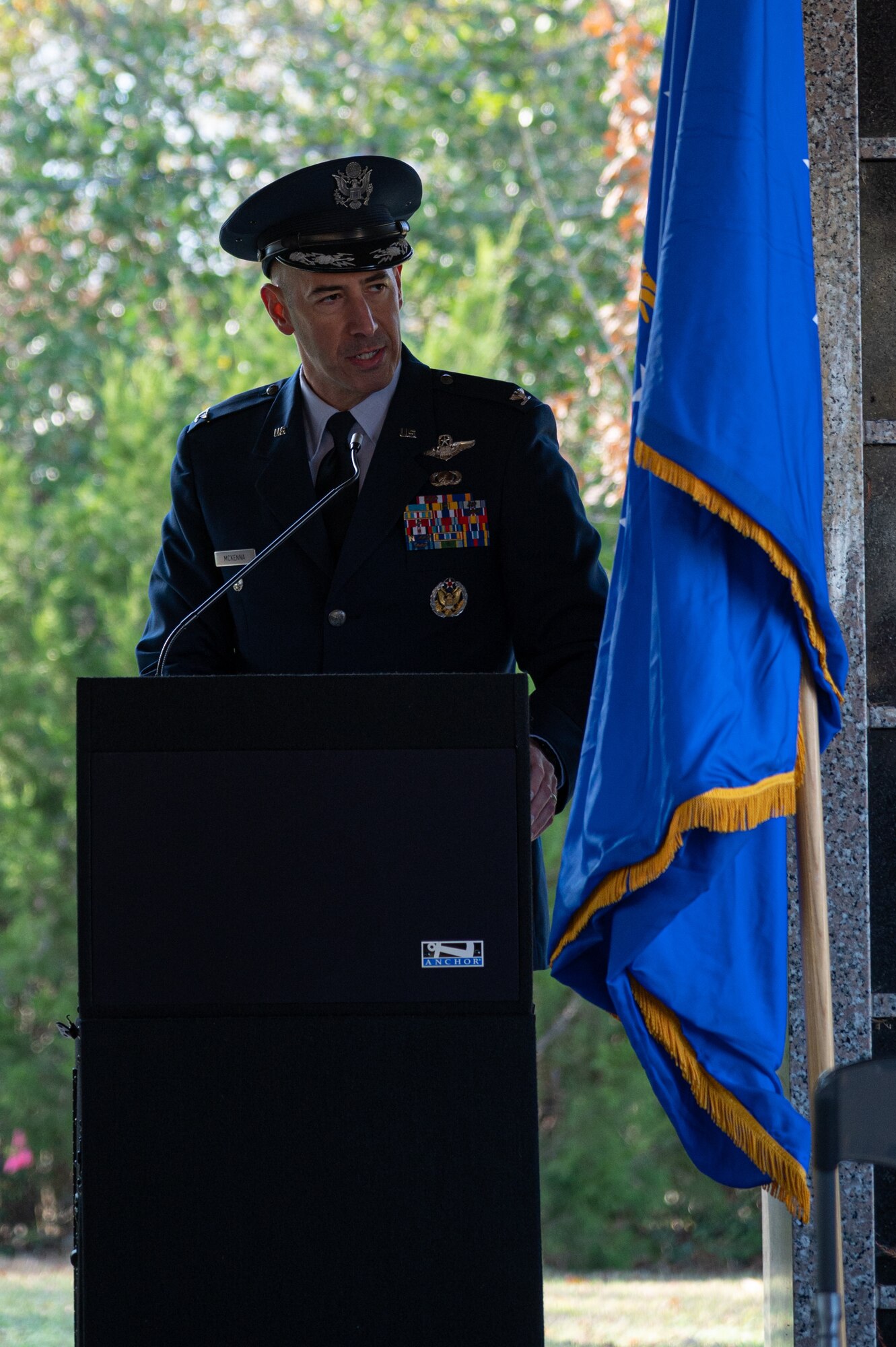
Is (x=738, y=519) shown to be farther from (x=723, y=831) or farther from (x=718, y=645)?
(x=723, y=831)

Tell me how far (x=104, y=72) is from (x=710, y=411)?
18.9 feet

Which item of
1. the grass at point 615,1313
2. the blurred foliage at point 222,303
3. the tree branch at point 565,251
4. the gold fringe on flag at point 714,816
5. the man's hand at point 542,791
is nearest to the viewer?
the man's hand at point 542,791

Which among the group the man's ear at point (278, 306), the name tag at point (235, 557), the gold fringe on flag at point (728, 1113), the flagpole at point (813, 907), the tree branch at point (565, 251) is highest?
the tree branch at point (565, 251)

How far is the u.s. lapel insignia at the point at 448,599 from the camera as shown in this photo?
6.66ft

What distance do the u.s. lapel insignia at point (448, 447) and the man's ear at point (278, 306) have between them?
265 mm

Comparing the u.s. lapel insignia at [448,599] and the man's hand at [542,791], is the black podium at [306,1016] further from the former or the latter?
the u.s. lapel insignia at [448,599]

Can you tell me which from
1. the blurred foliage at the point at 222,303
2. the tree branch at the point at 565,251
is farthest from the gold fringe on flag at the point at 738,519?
the tree branch at the point at 565,251

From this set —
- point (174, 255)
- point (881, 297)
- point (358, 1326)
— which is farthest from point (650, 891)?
point (174, 255)

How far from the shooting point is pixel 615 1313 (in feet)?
12.7

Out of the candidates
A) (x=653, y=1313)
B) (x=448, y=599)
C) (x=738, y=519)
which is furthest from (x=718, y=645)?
(x=653, y=1313)

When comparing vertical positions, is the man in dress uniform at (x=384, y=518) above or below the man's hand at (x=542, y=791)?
above

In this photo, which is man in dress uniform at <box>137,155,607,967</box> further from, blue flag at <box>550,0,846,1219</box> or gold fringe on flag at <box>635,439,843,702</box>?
gold fringe on flag at <box>635,439,843,702</box>

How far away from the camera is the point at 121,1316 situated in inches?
48.8

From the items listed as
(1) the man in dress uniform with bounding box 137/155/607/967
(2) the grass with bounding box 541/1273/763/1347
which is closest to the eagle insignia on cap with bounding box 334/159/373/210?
(1) the man in dress uniform with bounding box 137/155/607/967
